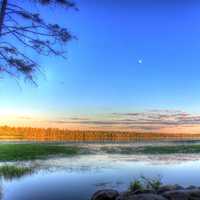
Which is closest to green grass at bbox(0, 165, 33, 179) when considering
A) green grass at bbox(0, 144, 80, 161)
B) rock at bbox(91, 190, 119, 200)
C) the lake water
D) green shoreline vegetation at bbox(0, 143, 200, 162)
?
the lake water

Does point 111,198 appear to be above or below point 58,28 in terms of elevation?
below

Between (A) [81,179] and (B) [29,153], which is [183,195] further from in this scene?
(B) [29,153]

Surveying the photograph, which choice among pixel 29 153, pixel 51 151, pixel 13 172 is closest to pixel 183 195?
pixel 13 172

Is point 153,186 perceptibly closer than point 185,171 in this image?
Yes

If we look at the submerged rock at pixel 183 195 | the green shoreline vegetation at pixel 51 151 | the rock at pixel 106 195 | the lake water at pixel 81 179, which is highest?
the green shoreline vegetation at pixel 51 151

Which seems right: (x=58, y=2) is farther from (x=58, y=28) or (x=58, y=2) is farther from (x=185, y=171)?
(x=185, y=171)

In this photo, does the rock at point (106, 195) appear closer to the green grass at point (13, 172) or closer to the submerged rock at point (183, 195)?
the submerged rock at point (183, 195)

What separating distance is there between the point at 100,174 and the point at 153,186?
414 inches

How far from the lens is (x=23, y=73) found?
656 inches

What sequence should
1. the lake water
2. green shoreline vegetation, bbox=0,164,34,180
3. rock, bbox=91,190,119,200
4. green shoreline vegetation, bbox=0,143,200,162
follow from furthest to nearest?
green shoreline vegetation, bbox=0,143,200,162, green shoreline vegetation, bbox=0,164,34,180, the lake water, rock, bbox=91,190,119,200

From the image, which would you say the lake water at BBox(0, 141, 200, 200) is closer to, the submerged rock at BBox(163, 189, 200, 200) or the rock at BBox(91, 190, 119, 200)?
the rock at BBox(91, 190, 119, 200)

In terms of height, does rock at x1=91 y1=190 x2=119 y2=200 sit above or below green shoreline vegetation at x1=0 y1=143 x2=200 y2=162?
below

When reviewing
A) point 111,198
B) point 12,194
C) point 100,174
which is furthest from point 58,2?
point 100,174

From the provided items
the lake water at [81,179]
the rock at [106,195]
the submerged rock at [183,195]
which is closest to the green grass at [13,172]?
the lake water at [81,179]
